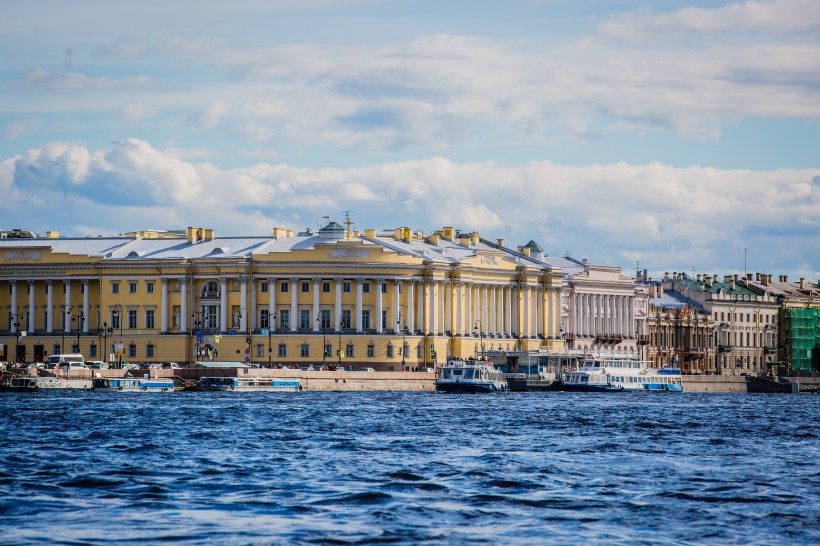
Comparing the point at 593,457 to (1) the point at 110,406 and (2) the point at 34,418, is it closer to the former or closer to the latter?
(2) the point at 34,418

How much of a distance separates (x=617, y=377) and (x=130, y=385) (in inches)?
1325

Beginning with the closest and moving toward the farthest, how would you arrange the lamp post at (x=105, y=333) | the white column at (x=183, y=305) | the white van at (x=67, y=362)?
the white van at (x=67, y=362)
the lamp post at (x=105, y=333)
the white column at (x=183, y=305)

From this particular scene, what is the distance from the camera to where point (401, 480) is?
3619 cm

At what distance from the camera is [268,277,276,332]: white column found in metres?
118

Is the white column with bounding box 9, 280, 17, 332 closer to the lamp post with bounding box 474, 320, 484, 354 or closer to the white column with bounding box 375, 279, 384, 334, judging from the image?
the white column with bounding box 375, 279, 384, 334

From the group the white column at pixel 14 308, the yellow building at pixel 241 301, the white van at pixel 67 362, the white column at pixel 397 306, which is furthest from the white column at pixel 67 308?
the white column at pixel 397 306

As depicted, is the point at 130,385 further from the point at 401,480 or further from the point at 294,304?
the point at 401,480

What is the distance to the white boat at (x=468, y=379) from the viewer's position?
334ft

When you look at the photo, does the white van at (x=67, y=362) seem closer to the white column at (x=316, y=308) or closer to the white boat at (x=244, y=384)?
the white boat at (x=244, y=384)

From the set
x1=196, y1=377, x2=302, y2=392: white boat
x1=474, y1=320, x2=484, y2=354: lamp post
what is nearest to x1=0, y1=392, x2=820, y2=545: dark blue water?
x1=196, y1=377, x2=302, y2=392: white boat

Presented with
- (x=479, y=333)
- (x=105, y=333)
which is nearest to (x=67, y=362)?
(x=105, y=333)

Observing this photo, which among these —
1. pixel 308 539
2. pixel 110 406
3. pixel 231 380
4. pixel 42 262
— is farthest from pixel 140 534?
pixel 42 262

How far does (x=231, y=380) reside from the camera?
95.5 metres

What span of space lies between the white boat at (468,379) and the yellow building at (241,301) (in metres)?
14.4
